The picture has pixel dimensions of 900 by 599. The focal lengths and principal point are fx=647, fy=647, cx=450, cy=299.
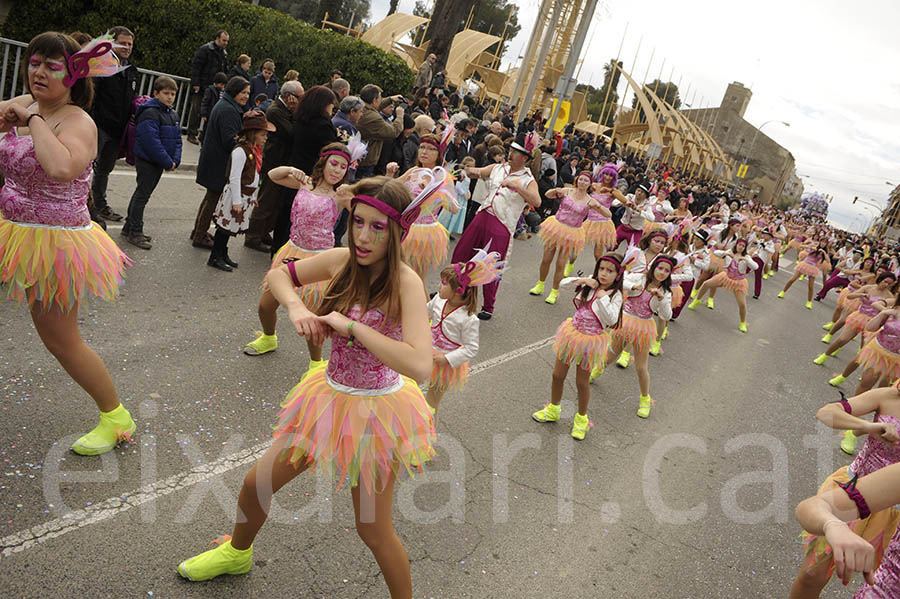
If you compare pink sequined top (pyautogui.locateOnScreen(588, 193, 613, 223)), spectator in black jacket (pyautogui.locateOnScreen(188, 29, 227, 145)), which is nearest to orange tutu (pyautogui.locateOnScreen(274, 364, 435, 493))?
pink sequined top (pyautogui.locateOnScreen(588, 193, 613, 223))

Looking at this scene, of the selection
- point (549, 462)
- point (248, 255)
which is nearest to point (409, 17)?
point (248, 255)

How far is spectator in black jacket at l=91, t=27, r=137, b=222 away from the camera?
6.79m

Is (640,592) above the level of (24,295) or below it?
below

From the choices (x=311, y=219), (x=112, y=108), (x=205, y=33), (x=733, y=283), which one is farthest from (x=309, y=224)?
(x=205, y=33)

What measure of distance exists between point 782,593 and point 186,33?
13.5 m

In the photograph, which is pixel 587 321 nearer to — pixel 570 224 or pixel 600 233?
pixel 570 224

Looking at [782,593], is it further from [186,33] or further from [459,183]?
[186,33]

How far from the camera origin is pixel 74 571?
287 centimetres

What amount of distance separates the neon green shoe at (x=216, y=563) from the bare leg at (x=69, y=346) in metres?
1.12

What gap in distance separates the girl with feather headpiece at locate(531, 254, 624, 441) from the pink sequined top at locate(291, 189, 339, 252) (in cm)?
213

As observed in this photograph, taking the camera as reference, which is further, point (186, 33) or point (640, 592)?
point (186, 33)

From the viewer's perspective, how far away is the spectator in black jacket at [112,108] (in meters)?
6.79

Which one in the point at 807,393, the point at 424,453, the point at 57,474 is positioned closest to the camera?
the point at 424,453

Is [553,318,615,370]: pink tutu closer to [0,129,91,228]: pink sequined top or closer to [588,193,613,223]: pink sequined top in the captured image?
[0,129,91,228]: pink sequined top
